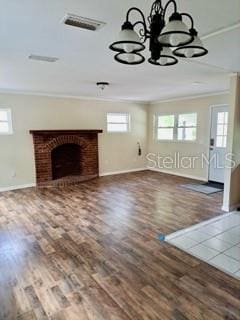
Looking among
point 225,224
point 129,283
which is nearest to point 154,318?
point 129,283

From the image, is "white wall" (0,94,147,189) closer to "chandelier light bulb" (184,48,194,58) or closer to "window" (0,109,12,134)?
"window" (0,109,12,134)

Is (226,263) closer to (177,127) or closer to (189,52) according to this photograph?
(189,52)

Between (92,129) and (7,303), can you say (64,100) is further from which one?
(7,303)

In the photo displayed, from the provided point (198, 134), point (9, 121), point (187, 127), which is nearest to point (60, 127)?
point (9, 121)

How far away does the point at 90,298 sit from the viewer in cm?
207

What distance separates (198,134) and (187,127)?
0.47m

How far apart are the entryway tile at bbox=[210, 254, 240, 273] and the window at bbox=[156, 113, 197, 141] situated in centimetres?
451

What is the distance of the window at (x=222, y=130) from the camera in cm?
593

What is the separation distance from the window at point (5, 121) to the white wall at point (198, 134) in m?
4.59

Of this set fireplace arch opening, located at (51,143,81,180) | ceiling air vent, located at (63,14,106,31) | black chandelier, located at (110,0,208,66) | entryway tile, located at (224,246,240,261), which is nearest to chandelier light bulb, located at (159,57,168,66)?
black chandelier, located at (110,0,208,66)

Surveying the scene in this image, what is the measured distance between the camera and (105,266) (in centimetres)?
254

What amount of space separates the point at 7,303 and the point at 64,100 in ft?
17.4

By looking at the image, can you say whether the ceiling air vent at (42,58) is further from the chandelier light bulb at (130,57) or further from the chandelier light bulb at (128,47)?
the chandelier light bulb at (128,47)

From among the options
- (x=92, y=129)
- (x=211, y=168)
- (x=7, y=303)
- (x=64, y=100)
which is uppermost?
(x=64, y=100)
